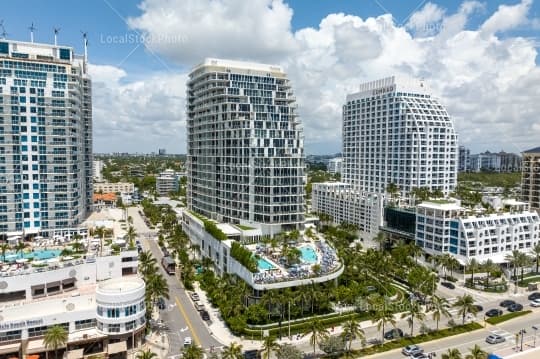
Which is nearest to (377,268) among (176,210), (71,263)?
(71,263)

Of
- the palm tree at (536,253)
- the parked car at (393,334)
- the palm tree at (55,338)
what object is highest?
the palm tree at (536,253)

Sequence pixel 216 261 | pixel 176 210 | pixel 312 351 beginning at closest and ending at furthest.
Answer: pixel 312 351, pixel 216 261, pixel 176 210

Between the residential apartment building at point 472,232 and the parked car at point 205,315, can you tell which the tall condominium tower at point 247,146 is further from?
the residential apartment building at point 472,232

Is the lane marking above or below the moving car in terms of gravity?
below

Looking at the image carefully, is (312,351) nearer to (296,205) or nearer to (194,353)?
(194,353)

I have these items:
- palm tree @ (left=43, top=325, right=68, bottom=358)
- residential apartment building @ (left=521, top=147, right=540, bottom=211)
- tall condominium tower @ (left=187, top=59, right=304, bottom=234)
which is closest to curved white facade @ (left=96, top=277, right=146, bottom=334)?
palm tree @ (left=43, top=325, right=68, bottom=358)

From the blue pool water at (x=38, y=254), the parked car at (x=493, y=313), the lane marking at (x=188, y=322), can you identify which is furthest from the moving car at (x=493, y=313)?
the blue pool water at (x=38, y=254)

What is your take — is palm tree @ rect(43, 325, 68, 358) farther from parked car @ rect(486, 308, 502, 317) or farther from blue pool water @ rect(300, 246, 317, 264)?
parked car @ rect(486, 308, 502, 317)
